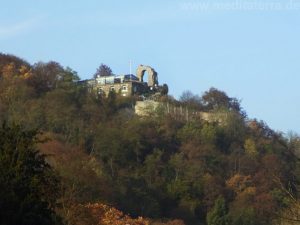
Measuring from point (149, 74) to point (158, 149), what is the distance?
23.0 metres

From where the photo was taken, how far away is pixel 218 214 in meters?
65.1

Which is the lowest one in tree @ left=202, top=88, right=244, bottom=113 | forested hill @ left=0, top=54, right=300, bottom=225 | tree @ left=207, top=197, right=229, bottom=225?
tree @ left=207, top=197, right=229, bottom=225

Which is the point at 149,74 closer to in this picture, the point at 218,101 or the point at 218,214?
the point at 218,101

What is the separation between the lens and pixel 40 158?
21516mm

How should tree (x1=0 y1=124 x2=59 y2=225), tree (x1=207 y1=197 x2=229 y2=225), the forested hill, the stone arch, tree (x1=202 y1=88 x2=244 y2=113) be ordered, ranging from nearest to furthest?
tree (x1=0 y1=124 x2=59 y2=225), the forested hill, tree (x1=207 y1=197 x2=229 y2=225), tree (x1=202 y1=88 x2=244 y2=113), the stone arch

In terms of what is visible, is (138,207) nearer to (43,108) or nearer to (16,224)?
(43,108)

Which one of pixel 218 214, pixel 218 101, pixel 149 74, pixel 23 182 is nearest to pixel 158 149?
pixel 218 214

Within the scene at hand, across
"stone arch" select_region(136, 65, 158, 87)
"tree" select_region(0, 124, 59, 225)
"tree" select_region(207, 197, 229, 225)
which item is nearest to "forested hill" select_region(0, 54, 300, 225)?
"tree" select_region(207, 197, 229, 225)

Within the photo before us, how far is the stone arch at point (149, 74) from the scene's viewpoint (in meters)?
99.9

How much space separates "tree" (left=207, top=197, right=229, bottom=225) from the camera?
63500 millimetres

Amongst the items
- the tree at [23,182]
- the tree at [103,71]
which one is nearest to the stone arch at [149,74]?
the tree at [103,71]

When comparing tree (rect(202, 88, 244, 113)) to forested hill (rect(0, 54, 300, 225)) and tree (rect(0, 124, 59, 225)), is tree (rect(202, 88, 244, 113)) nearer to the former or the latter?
forested hill (rect(0, 54, 300, 225))

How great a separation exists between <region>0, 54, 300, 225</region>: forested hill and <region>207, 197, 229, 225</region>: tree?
0.10 metres

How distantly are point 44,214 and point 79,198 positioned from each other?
54.7 ft
